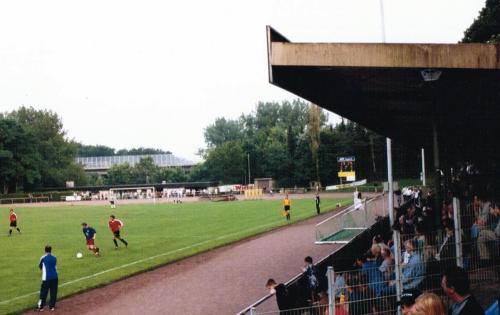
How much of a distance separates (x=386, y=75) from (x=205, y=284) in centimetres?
1168

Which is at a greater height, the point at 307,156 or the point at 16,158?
the point at 16,158

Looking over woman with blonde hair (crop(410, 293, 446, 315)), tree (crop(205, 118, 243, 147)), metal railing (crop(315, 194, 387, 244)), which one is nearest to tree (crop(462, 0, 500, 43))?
metal railing (crop(315, 194, 387, 244))

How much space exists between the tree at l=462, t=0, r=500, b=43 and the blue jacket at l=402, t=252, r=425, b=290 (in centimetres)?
3359

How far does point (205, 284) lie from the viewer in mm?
17922

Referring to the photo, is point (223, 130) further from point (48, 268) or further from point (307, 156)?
point (48, 268)

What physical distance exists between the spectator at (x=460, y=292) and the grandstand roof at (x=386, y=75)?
114 inches

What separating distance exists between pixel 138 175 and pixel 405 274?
415ft

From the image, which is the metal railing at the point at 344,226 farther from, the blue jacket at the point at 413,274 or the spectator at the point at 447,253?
the blue jacket at the point at 413,274

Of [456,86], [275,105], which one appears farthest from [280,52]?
[275,105]

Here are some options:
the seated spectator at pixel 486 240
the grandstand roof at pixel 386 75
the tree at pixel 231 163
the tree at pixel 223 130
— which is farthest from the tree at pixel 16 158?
the seated spectator at pixel 486 240

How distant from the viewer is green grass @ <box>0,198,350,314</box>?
1888 cm

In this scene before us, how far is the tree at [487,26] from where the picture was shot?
4122 cm

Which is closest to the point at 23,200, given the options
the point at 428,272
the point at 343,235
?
the point at 343,235

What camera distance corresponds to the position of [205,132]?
534 ft
